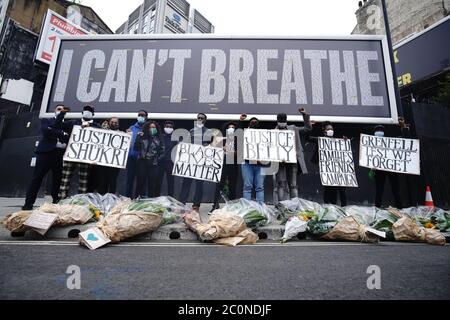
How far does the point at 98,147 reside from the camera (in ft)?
17.7

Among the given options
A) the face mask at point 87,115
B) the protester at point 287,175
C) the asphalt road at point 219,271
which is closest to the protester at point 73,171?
the face mask at point 87,115

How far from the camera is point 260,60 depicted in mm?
7902

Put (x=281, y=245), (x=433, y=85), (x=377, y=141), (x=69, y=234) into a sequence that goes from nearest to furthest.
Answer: (x=281, y=245), (x=69, y=234), (x=377, y=141), (x=433, y=85)

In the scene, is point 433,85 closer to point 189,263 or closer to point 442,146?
point 442,146

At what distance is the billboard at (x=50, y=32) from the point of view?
15.5 m

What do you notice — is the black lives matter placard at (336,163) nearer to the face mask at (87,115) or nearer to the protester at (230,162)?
the protester at (230,162)

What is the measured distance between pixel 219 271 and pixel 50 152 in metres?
4.65

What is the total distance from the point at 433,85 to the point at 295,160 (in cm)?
959

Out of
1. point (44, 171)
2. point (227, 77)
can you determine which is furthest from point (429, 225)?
point (44, 171)

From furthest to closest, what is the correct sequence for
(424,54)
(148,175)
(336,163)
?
(424,54), (336,163), (148,175)

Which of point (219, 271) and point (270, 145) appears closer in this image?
point (219, 271)

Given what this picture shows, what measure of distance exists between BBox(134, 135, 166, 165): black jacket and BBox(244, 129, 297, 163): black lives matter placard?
1823 millimetres

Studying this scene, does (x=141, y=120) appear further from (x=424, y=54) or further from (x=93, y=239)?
(x=424, y=54)
